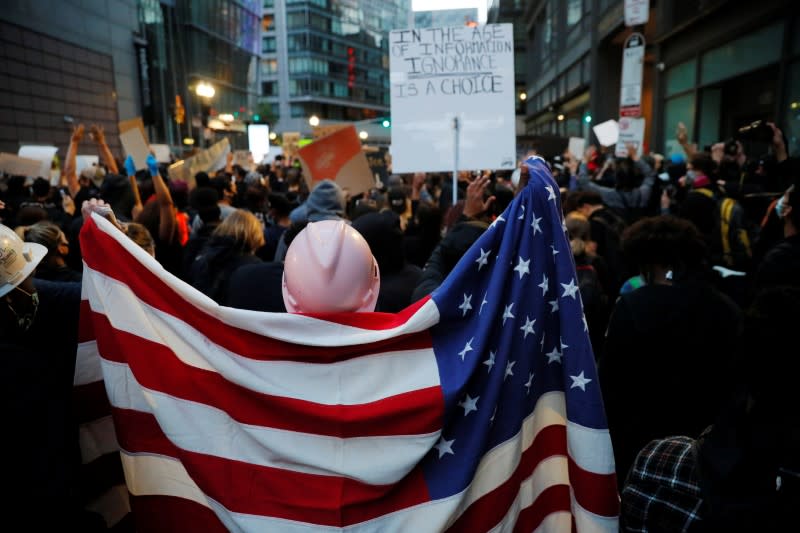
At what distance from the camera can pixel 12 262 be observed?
1746mm

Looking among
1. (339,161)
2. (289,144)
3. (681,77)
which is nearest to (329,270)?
(339,161)

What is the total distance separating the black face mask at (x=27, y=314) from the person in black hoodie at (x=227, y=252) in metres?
1.80

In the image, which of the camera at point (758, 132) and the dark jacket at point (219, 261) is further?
the camera at point (758, 132)

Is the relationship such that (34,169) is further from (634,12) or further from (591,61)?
(591,61)

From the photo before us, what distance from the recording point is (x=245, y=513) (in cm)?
165

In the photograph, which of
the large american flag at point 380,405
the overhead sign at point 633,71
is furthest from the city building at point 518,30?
the large american flag at point 380,405

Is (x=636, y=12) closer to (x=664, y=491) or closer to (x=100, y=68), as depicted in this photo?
(x=664, y=491)

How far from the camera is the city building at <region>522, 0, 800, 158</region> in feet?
35.7

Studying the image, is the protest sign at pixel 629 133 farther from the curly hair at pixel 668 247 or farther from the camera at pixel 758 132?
the curly hair at pixel 668 247

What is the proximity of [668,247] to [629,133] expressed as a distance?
25.4 ft

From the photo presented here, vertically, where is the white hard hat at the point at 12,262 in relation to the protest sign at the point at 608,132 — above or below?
below

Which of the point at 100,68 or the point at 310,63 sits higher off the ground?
the point at 310,63

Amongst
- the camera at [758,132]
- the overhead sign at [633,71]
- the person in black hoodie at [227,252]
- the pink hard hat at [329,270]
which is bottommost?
the person in black hoodie at [227,252]

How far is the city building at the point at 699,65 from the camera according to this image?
35.7 feet
